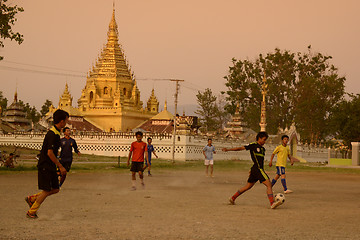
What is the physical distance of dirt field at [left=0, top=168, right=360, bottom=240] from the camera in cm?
882

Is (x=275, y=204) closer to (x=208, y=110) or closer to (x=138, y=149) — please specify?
(x=138, y=149)

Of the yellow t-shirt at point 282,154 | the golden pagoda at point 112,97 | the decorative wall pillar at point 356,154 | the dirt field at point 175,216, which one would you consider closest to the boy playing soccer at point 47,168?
the dirt field at point 175,216

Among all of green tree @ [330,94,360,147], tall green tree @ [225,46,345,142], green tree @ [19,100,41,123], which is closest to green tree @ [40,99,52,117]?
green tree @ [19,100,41,123]

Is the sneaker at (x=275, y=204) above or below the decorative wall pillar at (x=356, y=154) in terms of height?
below

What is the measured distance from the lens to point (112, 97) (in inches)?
2825

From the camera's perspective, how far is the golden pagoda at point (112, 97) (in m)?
68.9

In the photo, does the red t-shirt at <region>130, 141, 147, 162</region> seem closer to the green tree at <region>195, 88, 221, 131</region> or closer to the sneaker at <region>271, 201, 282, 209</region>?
the sneaker at <region>271, 201, 282, 209</region>

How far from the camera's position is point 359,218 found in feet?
36.3

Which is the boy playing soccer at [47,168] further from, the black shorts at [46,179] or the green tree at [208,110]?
the green tree at [208,110]

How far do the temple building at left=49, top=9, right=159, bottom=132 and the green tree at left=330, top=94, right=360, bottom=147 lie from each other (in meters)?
26.2

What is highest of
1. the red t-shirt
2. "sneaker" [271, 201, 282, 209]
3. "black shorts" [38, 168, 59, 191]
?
the red t-shirt

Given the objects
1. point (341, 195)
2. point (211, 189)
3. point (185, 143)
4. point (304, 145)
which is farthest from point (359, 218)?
point (304, 145)

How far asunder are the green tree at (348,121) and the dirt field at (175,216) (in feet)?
114

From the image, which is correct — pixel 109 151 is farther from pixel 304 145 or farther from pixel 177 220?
pixel 177 220
